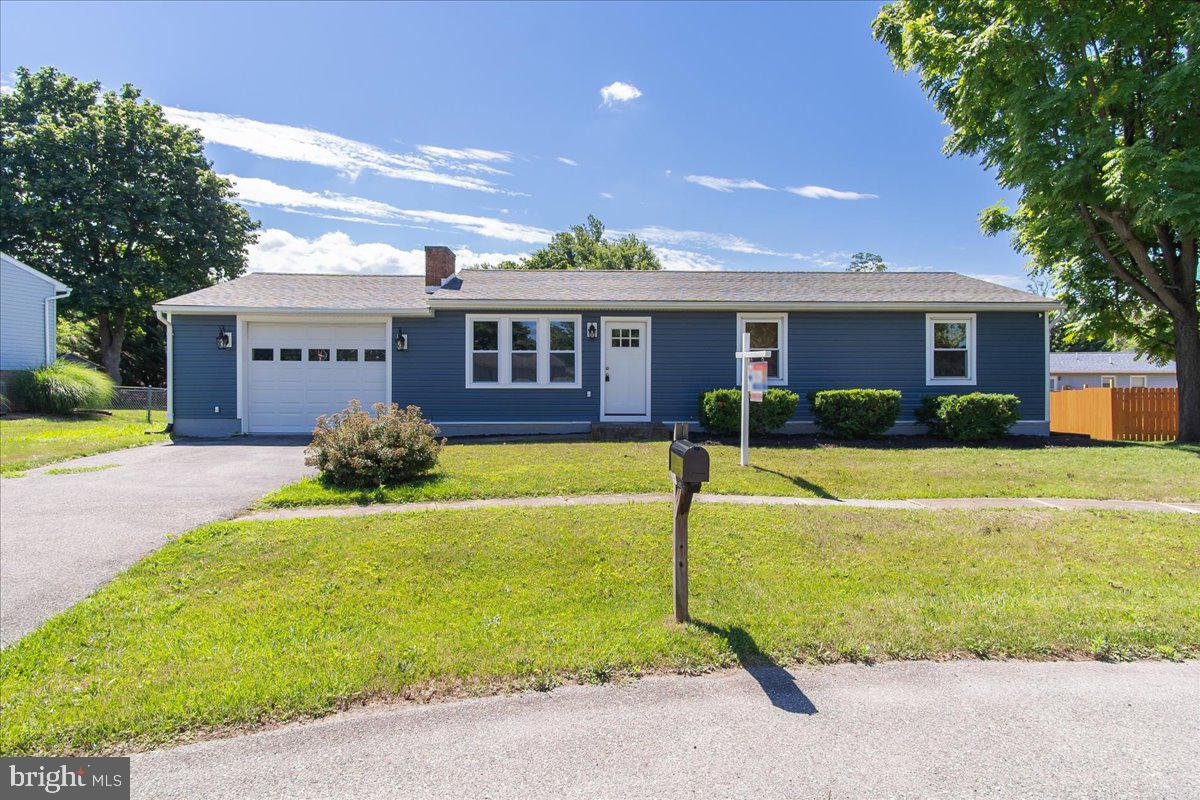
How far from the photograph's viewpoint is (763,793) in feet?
7.56

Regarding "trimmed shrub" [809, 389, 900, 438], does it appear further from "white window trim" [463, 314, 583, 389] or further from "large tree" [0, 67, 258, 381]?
"large tree" [0, 67, 258, 381]

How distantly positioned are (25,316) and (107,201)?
32.4ft

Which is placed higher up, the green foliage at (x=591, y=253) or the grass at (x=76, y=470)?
the green foliage at (x=591, y=253)

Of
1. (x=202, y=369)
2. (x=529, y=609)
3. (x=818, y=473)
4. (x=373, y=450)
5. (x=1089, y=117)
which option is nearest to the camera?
(x=529, y=609)

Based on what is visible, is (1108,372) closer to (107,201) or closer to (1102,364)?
(1102,364)

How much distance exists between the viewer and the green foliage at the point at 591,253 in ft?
142

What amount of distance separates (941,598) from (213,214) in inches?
1439

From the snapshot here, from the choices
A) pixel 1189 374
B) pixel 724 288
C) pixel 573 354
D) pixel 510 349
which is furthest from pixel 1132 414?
pixel 510 349

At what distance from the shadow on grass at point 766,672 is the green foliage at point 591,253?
4021cm

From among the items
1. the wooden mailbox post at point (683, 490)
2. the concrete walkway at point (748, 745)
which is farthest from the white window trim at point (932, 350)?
the wooden mailbox post at point (683, 490)

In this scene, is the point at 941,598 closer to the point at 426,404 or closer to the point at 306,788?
the point at 306,788

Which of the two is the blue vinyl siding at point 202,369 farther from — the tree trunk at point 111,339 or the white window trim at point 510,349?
the tree trunk at point 111,339

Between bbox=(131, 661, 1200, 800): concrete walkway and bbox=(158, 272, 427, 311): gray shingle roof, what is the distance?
11.5m

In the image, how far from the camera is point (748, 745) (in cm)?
262
